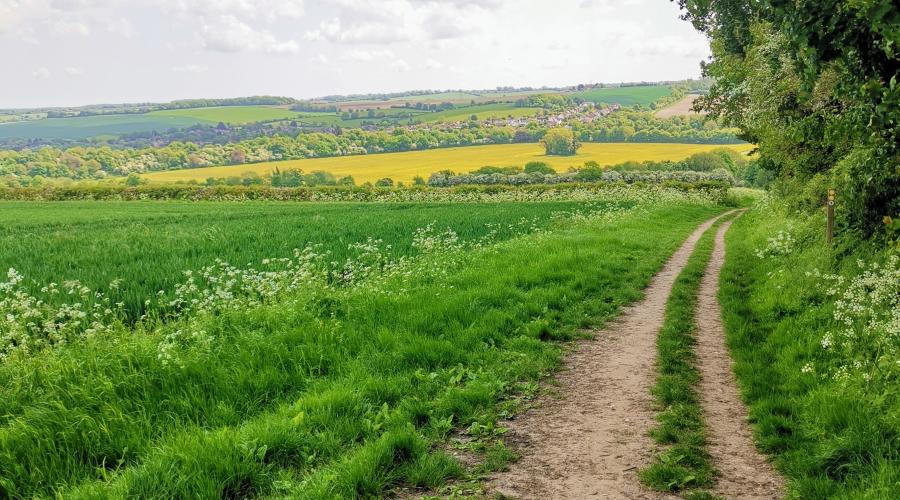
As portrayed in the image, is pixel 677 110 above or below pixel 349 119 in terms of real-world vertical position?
below

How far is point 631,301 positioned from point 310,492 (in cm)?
895

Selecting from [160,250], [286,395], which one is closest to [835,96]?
[286,395]

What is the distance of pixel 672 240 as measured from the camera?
74.9ft

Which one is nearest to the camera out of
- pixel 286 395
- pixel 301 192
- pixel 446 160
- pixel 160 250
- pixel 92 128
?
pixel 286 395

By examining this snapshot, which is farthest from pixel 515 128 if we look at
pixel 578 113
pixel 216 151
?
pixel 216 151

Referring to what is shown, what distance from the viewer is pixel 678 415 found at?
6152mm

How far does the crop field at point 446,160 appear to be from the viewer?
309ft

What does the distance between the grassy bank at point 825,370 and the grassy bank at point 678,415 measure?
0.62 metres

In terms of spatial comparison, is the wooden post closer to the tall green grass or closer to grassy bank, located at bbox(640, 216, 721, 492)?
grassy bank, located at bbox(640, 216, 721, 492)

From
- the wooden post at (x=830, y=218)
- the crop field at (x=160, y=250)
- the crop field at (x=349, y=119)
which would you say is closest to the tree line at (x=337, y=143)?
the crop field at (x=349, y=119)

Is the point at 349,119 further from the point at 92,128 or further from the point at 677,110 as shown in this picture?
the point at 92,128

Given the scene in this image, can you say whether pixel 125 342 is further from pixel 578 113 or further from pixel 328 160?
pixel 578 113

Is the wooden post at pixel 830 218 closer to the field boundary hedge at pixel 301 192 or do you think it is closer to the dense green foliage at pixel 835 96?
the dense green foliage at pixel 835 96

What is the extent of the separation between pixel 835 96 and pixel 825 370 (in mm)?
3439
